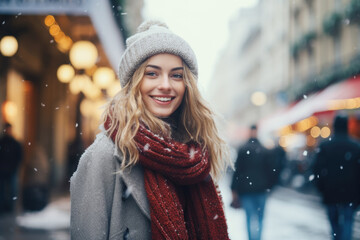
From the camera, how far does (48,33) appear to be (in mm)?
13000

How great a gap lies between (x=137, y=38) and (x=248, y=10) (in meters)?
71.0

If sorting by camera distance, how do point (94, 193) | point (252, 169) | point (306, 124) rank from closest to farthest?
point (94, 193) < point (252, 169) < point (306, 124)

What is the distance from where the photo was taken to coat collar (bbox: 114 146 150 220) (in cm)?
207

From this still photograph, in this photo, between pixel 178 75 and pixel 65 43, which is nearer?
pixel 178 75

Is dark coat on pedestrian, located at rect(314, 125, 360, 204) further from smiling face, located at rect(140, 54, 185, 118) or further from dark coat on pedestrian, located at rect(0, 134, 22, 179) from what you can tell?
dark coat on pedestrian, located at rect(0, 134, 22, 179)

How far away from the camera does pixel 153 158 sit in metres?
2.12

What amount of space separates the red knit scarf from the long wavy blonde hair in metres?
0.06

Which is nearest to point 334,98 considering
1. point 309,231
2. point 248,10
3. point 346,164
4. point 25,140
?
point 309,231

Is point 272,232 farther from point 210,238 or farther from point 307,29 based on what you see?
point 307,29

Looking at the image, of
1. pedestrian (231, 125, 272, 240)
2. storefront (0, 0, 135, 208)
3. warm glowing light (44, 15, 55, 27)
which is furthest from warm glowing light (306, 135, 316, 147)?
pedestrian (231, 125, 272, 240)

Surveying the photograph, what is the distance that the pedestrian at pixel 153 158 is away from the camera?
2.04 m

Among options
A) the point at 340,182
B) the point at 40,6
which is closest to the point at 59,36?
the point at 40,6

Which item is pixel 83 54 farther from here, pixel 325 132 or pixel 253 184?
pixel 325 132

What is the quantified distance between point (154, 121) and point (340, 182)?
443 cm
